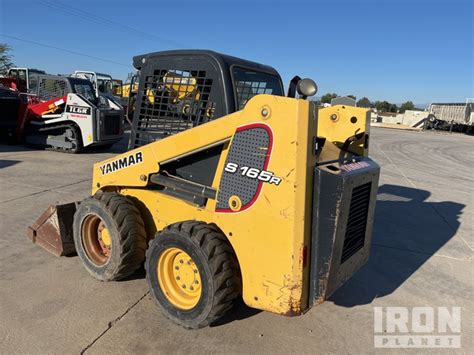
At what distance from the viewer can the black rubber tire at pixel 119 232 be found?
3.37 meters

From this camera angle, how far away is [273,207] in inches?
101

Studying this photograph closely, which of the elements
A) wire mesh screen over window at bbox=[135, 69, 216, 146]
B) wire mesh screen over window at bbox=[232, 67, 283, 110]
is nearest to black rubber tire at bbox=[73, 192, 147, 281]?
wire mesh screen over window at bbox=[135, 69, 216, 146]

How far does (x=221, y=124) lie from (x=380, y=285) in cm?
244

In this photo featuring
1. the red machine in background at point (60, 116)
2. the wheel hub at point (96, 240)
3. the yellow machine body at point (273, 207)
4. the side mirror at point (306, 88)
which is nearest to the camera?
the yellow machine body at point (273, 207)

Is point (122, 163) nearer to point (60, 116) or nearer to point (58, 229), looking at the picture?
point (58, 229)

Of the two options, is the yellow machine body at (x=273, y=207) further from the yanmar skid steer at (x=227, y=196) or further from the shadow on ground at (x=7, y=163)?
the shadow on ground at (x=7, y=163)

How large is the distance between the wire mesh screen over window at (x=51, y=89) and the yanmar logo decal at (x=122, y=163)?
28.5ft

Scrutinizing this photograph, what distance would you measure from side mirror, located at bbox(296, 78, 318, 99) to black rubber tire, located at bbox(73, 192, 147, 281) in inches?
69.5

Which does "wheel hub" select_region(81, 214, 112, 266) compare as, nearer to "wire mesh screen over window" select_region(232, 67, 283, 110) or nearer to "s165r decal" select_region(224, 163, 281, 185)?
"s165r decal" select_region(224, 163, 281, 185)

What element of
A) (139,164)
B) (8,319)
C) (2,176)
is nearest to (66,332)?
(8,319)

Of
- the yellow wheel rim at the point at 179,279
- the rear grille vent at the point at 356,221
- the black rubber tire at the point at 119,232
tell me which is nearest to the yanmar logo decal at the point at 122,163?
the black rubber tire at the point at 119,232

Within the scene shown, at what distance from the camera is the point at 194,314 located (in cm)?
288

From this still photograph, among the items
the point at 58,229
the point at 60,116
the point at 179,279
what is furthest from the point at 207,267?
the point at 60,116

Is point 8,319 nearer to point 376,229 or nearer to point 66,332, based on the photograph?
point 66,332
